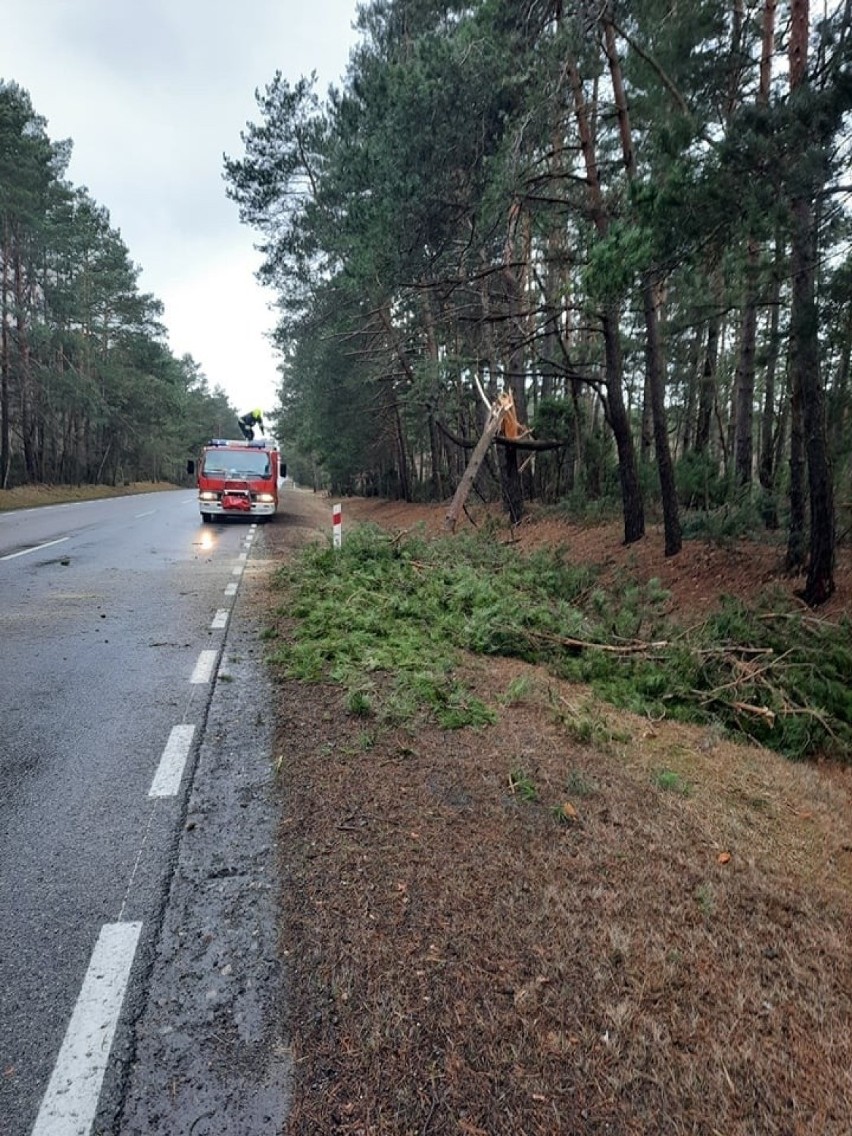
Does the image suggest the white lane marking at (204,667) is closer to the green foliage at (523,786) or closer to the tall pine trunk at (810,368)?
the green foliage at (523,786)

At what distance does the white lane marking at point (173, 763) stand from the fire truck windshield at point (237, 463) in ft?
57.9

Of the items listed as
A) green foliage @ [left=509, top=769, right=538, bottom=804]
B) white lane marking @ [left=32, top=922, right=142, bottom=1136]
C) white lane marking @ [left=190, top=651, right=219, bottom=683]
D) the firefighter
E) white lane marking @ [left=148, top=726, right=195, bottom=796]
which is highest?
the firefighter

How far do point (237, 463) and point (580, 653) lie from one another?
1702 centimetres

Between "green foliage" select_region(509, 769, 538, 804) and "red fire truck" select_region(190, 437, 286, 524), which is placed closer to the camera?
"green foliage" select_region(509, 769, 538, 804)

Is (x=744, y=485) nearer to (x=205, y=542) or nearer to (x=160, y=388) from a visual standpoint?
(x=205, y=542)

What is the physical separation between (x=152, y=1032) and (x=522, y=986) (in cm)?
131

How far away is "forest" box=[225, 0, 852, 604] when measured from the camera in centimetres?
704

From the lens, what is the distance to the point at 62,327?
118 feet

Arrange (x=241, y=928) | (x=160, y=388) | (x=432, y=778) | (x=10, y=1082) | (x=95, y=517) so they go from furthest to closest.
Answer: (x=160, y=388) < (x=95, y=517) < (x=432, y=778) < (x=241, y=928) < (x=10, y=1082)

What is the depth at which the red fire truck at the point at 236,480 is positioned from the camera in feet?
69.2

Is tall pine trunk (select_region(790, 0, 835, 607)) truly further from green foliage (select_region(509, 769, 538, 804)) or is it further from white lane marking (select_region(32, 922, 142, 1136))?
white lane marking (select_region(32, 922, 142, 1136))

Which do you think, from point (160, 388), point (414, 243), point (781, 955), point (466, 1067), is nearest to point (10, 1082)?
point (466, 1067)

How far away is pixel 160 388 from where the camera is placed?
49875mm

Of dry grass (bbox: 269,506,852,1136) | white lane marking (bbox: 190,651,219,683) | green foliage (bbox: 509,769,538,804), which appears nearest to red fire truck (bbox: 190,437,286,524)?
white lane marking (bbox: 190,651,219,683)
